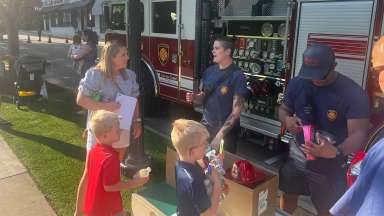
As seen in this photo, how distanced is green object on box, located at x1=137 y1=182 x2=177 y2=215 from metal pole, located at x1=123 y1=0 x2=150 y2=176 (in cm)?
150

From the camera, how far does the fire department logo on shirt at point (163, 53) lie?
255 inches

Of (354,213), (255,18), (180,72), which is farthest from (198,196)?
(180,72)

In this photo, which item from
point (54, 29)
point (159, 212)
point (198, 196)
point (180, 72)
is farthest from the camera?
point (54, 29)

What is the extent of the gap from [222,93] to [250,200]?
135cm

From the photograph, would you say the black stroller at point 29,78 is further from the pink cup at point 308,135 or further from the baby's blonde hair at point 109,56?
the pink cup at point 308,135

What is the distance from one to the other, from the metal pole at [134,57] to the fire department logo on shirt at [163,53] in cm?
202

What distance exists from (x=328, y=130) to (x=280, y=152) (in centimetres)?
303

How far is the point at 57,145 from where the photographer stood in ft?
18.0

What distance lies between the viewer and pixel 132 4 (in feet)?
14.1

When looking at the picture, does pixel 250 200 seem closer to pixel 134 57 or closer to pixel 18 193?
pixel 134 57

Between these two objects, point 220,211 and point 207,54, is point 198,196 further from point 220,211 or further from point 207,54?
point 207,54

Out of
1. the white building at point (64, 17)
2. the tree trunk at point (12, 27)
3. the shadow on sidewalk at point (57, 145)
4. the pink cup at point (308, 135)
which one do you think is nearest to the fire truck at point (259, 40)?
the pink cup at point (308, 135)

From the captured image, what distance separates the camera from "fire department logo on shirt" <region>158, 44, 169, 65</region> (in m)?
6.47

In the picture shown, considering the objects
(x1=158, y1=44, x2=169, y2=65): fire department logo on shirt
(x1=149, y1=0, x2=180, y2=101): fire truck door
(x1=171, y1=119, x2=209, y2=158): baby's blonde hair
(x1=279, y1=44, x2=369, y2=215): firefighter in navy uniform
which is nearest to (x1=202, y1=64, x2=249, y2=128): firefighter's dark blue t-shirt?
(x1=279, y1=44, x2=369, y2=215): firefighter in navy uniform
